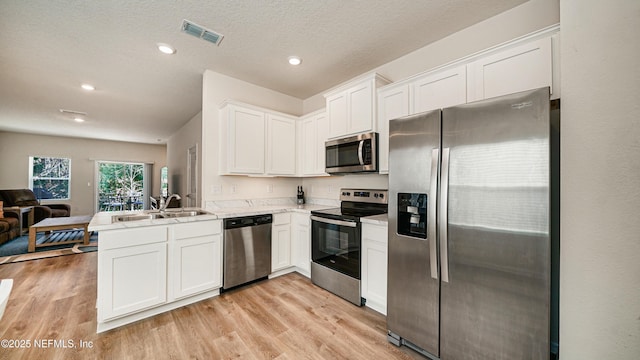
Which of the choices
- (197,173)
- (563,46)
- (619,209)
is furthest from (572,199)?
(197,173)

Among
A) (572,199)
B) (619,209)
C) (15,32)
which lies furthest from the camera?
(15,32)

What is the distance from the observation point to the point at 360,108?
269 cm

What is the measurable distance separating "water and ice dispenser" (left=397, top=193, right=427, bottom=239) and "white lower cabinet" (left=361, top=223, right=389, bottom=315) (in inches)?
14.0

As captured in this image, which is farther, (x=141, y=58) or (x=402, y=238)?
(x=141, y=58)

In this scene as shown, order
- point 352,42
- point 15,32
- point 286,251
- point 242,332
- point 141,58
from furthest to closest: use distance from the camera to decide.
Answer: point 286,251 < point 141,58 < point 352,42 < point 15,32 < point 242,332

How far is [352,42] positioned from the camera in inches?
97.4

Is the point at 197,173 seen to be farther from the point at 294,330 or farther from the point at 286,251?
the point at 294,330

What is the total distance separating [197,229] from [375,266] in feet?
5.99

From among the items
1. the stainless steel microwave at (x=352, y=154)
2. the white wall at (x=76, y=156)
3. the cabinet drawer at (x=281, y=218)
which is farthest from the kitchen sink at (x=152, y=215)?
the white wall at (x=76, y=156)

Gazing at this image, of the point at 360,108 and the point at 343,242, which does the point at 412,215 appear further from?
the point at 360,108

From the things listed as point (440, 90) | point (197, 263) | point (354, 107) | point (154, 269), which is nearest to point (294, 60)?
point (354, 107)

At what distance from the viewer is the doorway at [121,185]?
7.75 m

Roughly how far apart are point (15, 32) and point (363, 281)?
4127mm

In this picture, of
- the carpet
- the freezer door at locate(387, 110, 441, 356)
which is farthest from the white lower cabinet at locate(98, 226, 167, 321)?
the carpet
